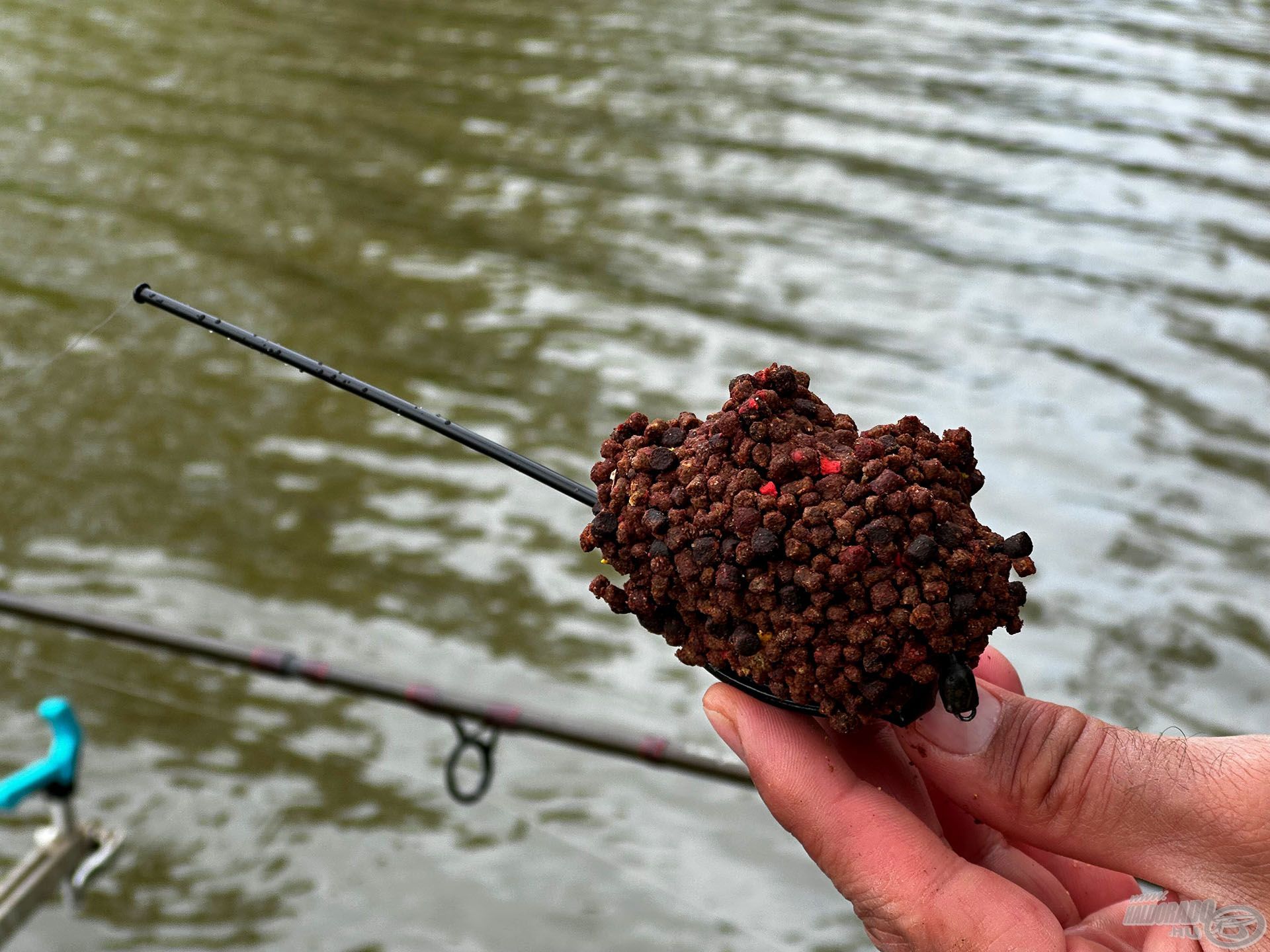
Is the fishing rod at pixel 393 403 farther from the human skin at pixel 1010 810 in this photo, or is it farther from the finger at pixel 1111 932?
the finger at pixel 1111 932

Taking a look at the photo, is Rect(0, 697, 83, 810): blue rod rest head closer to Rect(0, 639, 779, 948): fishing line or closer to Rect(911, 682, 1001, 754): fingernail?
Rect(0, 639, 779, 948): fishing line

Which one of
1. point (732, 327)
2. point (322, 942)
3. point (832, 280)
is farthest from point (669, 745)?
point (832, 280)

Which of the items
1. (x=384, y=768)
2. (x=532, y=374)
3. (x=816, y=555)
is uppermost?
(x=816, y=555)

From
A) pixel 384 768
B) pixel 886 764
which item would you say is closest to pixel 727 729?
pixel 886 764

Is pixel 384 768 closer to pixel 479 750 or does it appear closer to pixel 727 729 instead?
pixel 479 750

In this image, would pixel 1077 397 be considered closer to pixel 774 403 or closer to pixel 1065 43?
pixel 774 403

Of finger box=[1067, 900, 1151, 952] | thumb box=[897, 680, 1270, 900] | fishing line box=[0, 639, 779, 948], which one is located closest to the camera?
thumb box=[897, 680, 1270, 900]

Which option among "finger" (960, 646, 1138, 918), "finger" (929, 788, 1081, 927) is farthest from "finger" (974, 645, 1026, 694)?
"finger" (929, 788, 1081, 927)

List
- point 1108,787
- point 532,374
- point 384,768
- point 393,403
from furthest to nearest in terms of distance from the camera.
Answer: point 532,374 → point 384,768 → point 393,403 → point 1108,787
